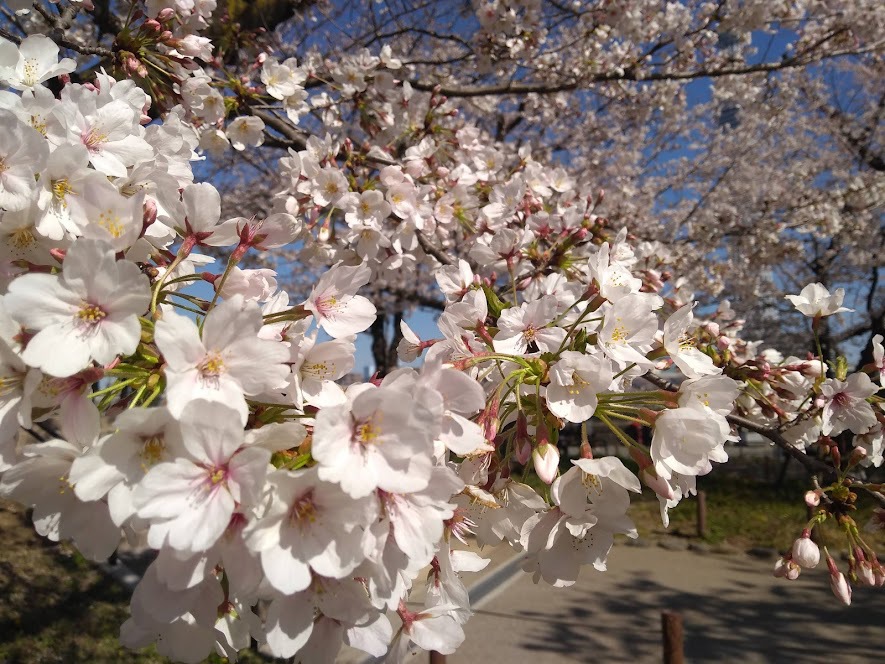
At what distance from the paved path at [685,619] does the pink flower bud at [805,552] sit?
12.0 feet

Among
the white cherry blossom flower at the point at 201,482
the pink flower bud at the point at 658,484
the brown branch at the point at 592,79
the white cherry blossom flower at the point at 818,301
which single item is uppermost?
the brown branch at the point at 592,79

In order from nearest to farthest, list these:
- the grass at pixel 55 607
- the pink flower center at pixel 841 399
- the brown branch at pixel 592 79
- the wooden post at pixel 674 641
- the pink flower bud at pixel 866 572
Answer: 1. the pink flower bud at pixel 866 572
2. the pink flower center at pixel 841 399
3. the wooden post at pixel 674 641
4. the brown branch at pixel 592 79
5. the grass at pixel 55 607

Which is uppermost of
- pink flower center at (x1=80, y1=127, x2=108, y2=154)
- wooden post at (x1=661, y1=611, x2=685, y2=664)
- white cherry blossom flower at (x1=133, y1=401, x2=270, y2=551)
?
pink flower center at (x1=80, y1=127, x2=108, y2=154)

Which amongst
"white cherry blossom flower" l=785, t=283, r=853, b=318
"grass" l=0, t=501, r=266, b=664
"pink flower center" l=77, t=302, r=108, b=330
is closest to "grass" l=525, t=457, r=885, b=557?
"grass" l=0, t=501, r=266, b=664

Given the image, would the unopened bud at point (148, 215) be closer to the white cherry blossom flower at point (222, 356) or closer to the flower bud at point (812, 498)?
the white cherry blossom flower at point (222, 356)

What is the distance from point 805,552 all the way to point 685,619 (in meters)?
4.93

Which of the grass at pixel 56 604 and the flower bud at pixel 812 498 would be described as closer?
the flower bud at pixel 812 498

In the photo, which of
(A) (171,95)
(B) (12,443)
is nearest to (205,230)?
(B) (12,443)

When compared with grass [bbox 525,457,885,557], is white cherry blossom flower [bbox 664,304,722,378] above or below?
above

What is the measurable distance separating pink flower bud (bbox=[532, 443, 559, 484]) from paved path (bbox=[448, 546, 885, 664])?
165 inches

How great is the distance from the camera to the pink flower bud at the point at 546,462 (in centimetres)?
105

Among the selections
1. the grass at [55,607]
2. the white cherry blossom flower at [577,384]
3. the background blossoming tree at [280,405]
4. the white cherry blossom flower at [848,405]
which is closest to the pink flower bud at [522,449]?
the background blossoming tree at [280,405]

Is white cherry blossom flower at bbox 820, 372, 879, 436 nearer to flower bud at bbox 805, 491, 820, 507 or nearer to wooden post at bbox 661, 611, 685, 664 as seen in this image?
flower bud at bbox 805, 491, 820, 507

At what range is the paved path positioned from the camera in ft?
16.2
